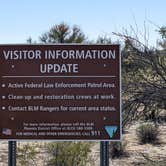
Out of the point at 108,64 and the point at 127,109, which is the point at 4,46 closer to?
the point at 108,64

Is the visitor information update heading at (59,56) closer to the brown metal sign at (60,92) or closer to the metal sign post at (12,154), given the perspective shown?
the brown metal sign at (60,92)

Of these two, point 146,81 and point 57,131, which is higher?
point 146,81

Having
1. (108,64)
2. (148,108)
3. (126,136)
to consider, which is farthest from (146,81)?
(126,136)

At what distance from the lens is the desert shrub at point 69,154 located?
1009cm

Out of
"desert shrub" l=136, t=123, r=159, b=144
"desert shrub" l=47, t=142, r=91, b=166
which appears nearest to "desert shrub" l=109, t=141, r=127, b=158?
"desert shrub" l=136, t=123, r=159, b=144

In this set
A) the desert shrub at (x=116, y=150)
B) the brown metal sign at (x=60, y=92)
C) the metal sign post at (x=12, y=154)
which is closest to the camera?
the brown metal sign at (x=60, y=92)

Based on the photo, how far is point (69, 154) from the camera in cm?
1010

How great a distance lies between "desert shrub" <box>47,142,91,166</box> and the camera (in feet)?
33.1

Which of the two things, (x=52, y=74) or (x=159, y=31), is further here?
(x=159, y=31)

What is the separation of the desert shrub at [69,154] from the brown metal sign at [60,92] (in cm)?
377

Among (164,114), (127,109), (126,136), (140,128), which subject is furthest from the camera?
(126,136)

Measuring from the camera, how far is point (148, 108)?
1033 centimetres

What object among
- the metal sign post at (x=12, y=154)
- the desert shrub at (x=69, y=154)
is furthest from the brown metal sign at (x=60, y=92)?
the desert shrub at (x=69, y=154)

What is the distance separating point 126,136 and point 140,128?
130cm
